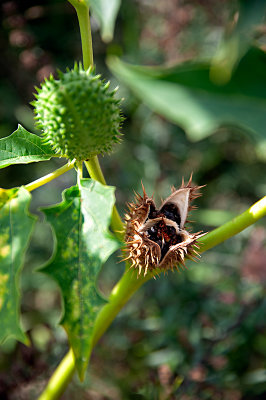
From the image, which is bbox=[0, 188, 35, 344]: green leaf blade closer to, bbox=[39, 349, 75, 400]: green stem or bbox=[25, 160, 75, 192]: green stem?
bbox=[25, 160, 75, 192]: green stem

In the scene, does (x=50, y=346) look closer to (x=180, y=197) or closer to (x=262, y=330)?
(x=262, y=330)

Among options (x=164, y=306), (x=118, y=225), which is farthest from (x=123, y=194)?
(x=118, y=225)

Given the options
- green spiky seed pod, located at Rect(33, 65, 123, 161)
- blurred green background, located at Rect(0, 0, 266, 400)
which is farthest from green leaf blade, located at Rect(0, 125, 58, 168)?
blurred green background, located at Rect(0, 0, 266, 400)

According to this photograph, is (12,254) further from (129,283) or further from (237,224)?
(237,224)

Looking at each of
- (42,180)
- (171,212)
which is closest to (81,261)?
(42,180)

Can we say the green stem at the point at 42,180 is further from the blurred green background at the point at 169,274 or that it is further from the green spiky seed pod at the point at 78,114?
the blurred green background at the point at 169,274
